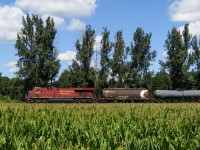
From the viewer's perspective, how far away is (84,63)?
7494cm

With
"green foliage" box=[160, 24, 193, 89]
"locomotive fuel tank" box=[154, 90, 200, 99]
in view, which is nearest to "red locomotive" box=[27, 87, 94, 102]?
"locomotive fuel tank" box=[154, 90, 200, 99]

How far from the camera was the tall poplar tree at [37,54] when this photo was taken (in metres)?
73.2

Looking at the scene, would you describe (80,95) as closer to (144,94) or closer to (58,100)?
(58,100)

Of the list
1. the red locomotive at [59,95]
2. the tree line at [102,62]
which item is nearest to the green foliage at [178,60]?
the tree line at [102,62]

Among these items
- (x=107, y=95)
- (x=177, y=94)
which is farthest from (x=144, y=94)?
(x=107, y=95)

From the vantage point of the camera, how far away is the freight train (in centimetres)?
5816

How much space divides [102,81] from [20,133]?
60651mm

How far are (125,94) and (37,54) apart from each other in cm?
2319

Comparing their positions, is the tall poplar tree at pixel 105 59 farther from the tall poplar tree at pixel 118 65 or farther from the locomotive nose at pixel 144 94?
the locomotive nose at pixel 144 94

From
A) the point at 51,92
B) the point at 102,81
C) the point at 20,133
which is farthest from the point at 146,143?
the point at 102,81

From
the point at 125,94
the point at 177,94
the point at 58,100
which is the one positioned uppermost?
the point at 125,94

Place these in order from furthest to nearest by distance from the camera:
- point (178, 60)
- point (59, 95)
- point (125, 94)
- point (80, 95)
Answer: point (178, 60) < point (125, 94) < point (80, 95) < point (59, 95)

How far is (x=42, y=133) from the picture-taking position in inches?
499

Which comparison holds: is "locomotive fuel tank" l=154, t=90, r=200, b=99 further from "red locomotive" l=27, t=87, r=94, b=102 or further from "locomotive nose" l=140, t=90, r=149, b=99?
"red locomotive" l=27, t=87, r=94, b=102
